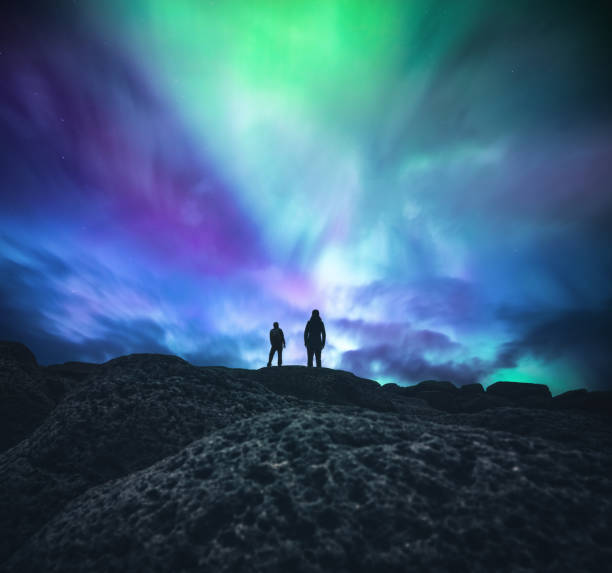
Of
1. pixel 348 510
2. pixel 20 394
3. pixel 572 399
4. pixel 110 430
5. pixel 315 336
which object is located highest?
pixel 315 336

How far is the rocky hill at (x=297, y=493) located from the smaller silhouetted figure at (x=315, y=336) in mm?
11885

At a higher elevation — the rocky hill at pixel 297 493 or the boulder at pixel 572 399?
the boulder at pixel 572 399

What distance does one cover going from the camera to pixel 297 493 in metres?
3.02

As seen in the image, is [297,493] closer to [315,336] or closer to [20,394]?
[20,394]

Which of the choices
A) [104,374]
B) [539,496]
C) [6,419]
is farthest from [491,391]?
[6,419]

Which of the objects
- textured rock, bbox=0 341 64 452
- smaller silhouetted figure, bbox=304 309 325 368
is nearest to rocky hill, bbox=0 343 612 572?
textured rock, bbox=0 341 64 452

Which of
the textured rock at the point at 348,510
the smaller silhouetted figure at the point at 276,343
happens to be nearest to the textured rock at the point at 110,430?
the textured rock at the point at 348,510

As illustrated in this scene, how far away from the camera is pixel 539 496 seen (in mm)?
2787

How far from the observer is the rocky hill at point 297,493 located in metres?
2.51

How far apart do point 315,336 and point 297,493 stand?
14.2 meters

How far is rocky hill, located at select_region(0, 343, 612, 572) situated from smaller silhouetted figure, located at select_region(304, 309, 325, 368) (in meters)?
11.9

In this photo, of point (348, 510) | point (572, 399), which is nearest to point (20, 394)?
point (348, 510)

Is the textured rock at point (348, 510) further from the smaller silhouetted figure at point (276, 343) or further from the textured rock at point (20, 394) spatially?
Result: the smaller silhouetted figure at point (276, 343)

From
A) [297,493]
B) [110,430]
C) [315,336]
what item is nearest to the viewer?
[297,493]
